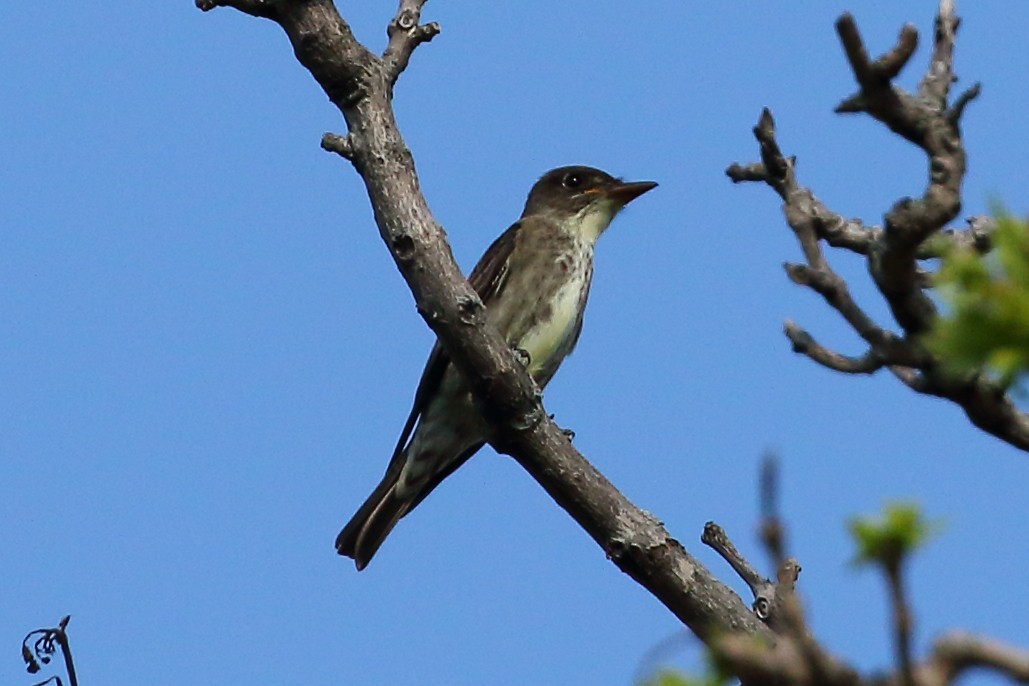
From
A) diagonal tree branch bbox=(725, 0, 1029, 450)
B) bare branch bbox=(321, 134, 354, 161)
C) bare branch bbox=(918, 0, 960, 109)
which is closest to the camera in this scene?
diagonal tree branch bbox=(725, 0, 1029, 450)

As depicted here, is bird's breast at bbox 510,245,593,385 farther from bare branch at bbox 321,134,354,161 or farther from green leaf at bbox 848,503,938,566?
green leaf at bbox 848,503,938,566

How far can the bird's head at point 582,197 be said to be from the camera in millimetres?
9578

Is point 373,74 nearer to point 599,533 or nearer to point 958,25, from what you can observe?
point 599,533

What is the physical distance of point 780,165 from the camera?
10.2 ft

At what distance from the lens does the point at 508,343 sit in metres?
8.42

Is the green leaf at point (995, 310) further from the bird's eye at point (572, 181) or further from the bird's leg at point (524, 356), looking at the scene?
the bird's eye at point (572, 181)

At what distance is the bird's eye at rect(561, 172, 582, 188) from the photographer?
10.1m

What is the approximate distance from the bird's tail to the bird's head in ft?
6.71

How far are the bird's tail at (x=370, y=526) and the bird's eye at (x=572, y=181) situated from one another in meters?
2.62

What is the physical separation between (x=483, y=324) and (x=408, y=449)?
3.49m

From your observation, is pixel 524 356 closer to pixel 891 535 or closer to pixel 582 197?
pixel 582 197

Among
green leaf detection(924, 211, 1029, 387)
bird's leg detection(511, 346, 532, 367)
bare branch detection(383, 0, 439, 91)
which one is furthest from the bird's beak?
green leaf detection(924, 211, 1029, 387)

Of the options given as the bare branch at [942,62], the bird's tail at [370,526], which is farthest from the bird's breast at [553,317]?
the bare branch at [942,62]

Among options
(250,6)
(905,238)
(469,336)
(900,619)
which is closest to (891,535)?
(900,619)
